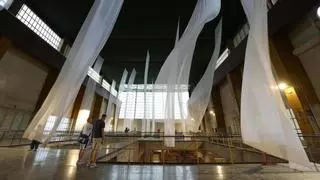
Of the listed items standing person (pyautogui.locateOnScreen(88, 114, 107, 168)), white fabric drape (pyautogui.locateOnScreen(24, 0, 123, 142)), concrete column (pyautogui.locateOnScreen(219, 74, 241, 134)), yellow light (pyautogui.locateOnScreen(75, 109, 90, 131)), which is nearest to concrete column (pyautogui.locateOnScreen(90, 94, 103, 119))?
yellow light (pyautogui.locateOnScreen(75, 109, 90, 131))

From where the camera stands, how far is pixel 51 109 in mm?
4070

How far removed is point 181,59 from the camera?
18.6 feet

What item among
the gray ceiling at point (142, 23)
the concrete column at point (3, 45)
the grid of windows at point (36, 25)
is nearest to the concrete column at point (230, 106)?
the gray ceiling at point (142, 23)

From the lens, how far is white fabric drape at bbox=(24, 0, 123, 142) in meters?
3.87

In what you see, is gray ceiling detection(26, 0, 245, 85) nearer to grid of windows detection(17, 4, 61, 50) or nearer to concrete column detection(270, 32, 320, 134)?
grid of windows detection(17, 4, 61, 50)

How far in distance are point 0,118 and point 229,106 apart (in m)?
16.2

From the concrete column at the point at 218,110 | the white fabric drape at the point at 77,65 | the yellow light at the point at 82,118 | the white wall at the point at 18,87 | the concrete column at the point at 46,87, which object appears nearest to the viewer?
the white fabric drape at the point at 77,65

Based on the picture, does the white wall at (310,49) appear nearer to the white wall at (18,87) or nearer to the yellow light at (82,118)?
the yellow light at (82,118)

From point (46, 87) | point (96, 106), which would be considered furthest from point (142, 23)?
point (96, 106)

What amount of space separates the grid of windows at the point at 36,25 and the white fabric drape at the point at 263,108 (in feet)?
39.0

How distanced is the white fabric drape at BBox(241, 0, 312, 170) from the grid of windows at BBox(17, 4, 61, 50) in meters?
11.9

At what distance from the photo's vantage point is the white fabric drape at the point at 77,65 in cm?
387

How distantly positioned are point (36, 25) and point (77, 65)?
31.4 ft

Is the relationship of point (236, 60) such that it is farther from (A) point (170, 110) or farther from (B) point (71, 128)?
(B) point (71, 128)
